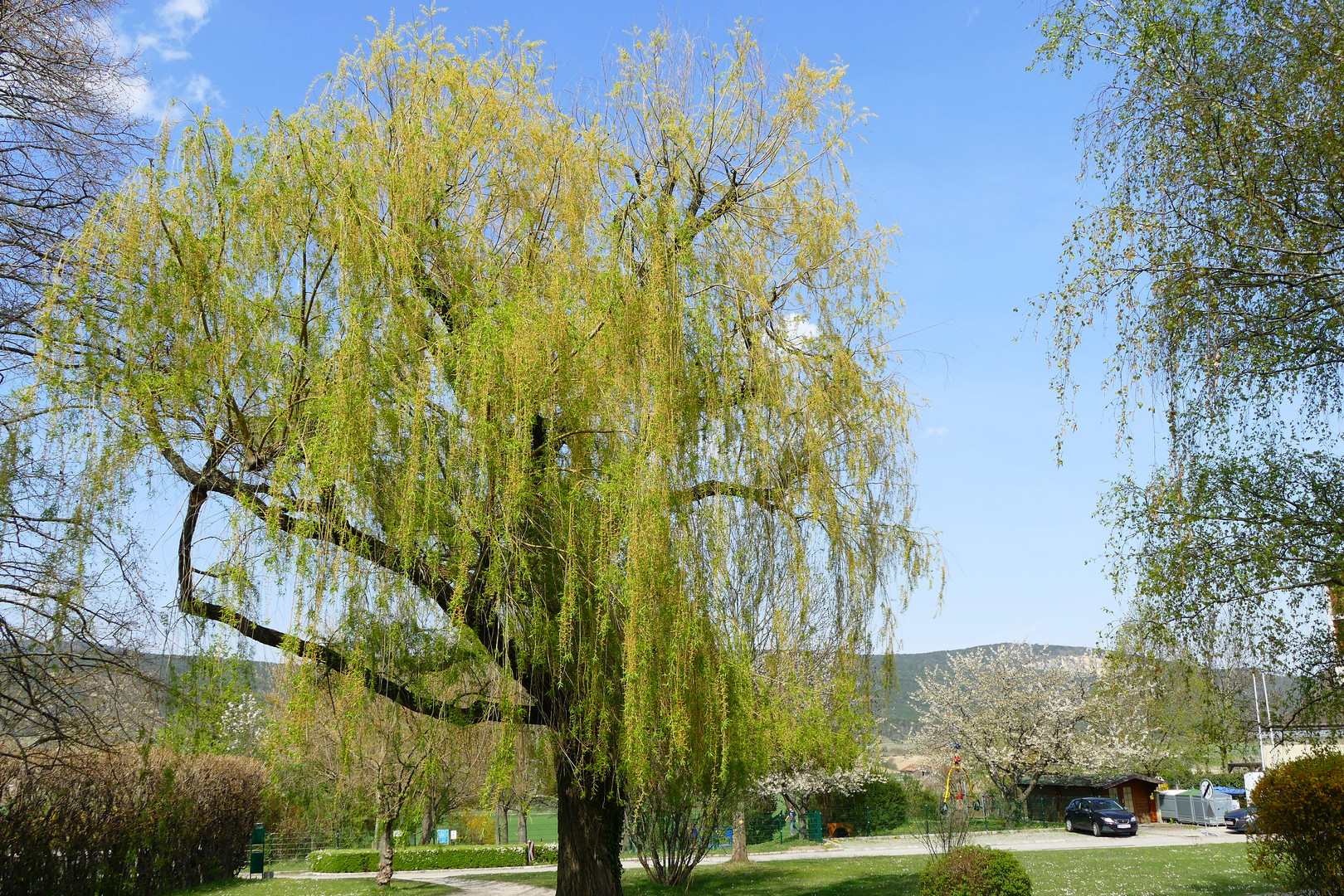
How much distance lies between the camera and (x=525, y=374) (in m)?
6.79

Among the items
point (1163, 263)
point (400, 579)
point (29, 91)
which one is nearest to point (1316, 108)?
point (1163, 263)

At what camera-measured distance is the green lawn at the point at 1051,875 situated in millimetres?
12893

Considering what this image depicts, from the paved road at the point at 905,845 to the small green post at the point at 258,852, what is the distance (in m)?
0.79

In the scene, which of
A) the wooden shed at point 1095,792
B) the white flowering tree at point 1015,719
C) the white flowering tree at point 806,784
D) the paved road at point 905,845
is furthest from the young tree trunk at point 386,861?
the wooden shed at point 1095,792

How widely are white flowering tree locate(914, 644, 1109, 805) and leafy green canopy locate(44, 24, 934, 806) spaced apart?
2807cm

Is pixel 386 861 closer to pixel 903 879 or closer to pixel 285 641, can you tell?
pixel 903 879

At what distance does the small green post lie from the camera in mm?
21938

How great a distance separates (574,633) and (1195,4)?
7288 millimetres

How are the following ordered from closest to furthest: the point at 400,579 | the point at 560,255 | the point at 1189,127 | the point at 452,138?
the point at 400,579 < the point at 1189,127 < the point at 560,255 < the point at 452,138

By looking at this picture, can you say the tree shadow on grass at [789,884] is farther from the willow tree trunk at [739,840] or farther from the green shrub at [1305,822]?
the green shrub at [1305,822]

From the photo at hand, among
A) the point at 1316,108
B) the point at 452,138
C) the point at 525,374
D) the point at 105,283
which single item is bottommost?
the point at 525,374

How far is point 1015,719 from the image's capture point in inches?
1316

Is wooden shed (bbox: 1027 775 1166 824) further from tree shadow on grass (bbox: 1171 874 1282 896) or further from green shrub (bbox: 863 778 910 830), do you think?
tree shadow on grass (bbox: 1171 874 1282 896)

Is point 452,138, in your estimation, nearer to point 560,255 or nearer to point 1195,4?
point 560,255
